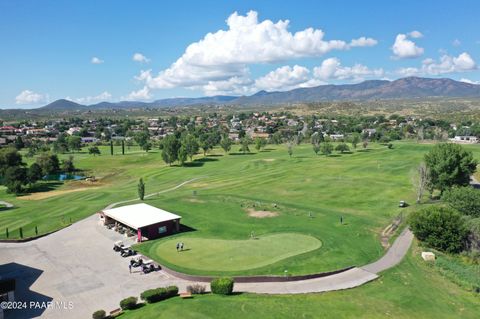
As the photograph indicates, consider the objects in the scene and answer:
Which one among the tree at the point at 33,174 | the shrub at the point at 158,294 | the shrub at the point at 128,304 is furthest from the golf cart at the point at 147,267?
the tree at the point at 33,174

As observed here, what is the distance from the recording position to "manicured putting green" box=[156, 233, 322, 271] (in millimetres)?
42319

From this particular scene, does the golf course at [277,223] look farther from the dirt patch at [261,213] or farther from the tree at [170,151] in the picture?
the tree at [170,151]

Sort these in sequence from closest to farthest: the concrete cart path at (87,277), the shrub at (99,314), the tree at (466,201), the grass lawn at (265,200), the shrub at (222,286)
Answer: the shrub at (99,314) < the shrub at (222,286) < the concrete cart path at (87,277) < the grass lawn at (265,200) < the tree at (466,201)

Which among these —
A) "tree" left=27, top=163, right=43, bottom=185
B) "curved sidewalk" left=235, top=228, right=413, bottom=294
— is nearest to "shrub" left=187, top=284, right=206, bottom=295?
"curved sidewalk" left=235, top=228, right=413, bottom=294

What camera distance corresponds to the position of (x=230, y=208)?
67.4m

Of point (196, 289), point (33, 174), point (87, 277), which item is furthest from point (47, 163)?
point (196, 289)

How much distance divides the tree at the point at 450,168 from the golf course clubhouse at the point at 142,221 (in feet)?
165

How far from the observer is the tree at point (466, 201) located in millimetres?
54250

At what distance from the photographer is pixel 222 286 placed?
34875 mm

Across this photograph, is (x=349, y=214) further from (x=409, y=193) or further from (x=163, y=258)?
(x=163, y=258)

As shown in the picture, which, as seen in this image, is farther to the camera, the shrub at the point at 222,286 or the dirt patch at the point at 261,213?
the dirt patch at the point at 261,213

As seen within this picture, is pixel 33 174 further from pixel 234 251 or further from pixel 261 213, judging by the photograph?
pixel 234 251

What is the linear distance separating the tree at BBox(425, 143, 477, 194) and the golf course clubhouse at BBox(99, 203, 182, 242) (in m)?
50.2

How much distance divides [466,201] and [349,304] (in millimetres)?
32278
